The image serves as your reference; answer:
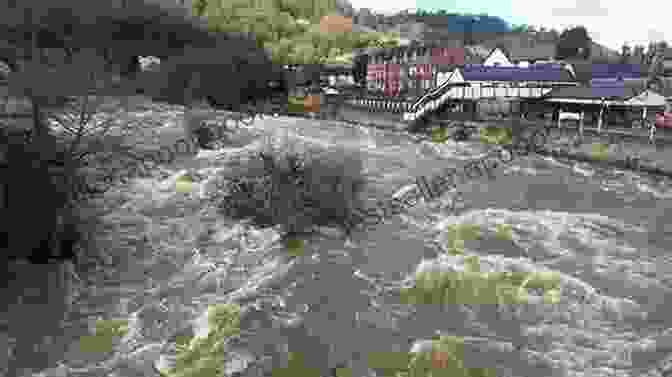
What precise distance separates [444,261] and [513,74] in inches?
1219

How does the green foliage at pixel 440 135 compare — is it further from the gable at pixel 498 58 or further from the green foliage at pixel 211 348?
the green foliage at pixel 211 348

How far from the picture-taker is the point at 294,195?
604 inches

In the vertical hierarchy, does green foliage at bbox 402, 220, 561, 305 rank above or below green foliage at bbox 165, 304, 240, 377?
above

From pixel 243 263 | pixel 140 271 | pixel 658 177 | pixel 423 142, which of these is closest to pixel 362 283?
pixel 243 263

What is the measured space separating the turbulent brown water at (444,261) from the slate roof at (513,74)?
58.7ft

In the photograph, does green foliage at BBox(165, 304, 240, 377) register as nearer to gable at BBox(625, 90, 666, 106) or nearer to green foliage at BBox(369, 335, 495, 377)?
green foliage at BBox(369, 335, 495, 377)

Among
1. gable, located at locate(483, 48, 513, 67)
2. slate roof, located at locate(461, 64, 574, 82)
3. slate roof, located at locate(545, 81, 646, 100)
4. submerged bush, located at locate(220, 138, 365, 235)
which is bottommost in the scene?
submerged bush, located at locate(220, 138, 365, 235)

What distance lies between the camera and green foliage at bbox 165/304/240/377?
28.8 feet

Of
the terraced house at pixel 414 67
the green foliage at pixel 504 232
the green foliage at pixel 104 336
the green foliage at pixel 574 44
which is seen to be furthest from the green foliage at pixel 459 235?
the green foliage at pixel 574 44

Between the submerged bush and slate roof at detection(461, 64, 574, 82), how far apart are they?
25713 millimetres

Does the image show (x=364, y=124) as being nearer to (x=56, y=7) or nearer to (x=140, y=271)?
(x=140, y=271)

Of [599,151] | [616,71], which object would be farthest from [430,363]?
[616,71]

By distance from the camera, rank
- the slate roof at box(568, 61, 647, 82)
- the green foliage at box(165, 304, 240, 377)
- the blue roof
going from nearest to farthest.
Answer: the green foliage at box(165, 304, 240, 377) → the slate roof at box(568, 61, 647, 82) → the blue roof

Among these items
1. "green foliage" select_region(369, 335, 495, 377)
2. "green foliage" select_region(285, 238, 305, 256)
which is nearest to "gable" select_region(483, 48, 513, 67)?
"green foliage" select_region(285, 238, 305, 256)
